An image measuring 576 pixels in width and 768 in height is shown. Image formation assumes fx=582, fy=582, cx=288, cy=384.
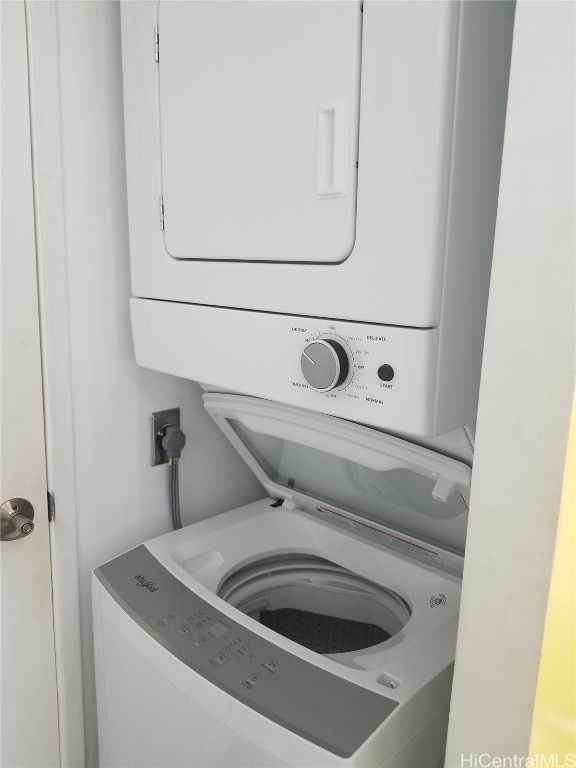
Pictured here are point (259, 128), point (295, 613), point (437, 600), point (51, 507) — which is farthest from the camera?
point (295, 613)

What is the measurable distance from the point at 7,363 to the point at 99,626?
84 cm

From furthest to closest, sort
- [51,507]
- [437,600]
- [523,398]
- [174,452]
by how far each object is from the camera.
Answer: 1. [174,452]
2. [51,507]
3. [437,600]
4. [523,398]

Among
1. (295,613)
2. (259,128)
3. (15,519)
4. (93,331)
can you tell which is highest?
(259,128)

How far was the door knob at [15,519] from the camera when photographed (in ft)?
5.53

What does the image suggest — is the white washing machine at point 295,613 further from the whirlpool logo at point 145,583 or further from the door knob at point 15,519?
the door knob at point 15,519

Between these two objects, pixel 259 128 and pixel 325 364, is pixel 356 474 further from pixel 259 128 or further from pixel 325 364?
pixel 259 128

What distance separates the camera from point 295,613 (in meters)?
2.11

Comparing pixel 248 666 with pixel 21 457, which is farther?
pixel 21 457

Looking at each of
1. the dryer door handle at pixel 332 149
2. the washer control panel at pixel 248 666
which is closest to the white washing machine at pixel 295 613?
the washer control panel at pixel 248 666

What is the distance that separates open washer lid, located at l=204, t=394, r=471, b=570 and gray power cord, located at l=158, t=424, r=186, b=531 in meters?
0.14

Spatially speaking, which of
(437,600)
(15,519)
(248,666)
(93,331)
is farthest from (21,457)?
(437,600)

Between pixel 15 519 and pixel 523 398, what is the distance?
146 cm

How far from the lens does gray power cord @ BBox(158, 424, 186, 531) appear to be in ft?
6.49

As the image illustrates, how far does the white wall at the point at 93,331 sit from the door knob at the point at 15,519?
4.0 inches
